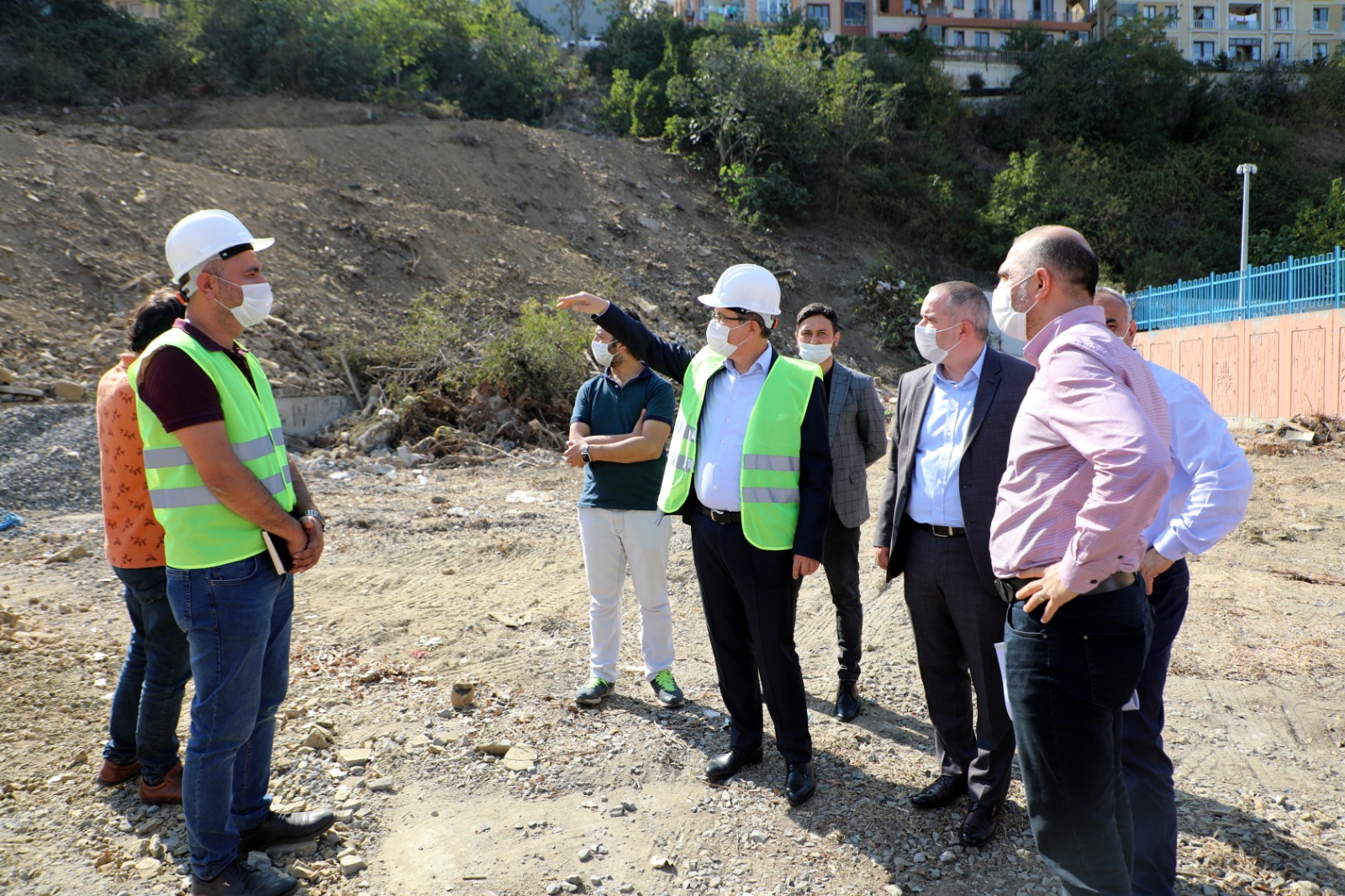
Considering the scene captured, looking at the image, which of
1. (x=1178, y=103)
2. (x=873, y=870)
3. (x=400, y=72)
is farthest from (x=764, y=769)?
(x=1178, y=103)

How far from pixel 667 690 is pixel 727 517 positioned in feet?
4.14

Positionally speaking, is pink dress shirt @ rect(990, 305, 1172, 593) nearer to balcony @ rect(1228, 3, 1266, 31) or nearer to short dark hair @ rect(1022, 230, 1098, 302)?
short dark hair @ rect(1022, 230, 1098, 302)

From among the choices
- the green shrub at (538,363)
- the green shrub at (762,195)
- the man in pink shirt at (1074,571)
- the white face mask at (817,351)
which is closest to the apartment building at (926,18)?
the green shrub at (762,195)

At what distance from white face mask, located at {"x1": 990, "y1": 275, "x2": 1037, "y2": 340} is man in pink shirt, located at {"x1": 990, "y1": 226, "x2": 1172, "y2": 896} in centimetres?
5

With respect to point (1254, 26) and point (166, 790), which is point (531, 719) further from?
point (1254, 26)

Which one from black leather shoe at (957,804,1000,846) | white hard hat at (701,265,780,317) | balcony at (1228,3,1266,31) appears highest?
balcony at (1228,3,1266,31)

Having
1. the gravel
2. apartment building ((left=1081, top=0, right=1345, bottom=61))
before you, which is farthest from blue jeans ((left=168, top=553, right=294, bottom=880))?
apartment building ((left=1081, top=0, right=1345, bottom=61))

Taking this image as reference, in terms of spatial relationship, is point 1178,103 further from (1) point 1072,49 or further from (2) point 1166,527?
(2) point 1166,527

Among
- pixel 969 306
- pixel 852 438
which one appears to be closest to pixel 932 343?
pixel 969 306

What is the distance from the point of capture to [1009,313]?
7.58 ft

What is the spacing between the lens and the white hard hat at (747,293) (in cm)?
A: 341

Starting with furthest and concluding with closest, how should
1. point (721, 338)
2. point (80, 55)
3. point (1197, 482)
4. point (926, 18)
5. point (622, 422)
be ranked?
1. point (926, 18)
2. point (80, 55)
3. point (622, 422)
4. point (721, 338)
5. point (1197, 482)

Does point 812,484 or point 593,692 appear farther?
point 593,692

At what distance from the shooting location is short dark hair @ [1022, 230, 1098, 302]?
83.8 inches
